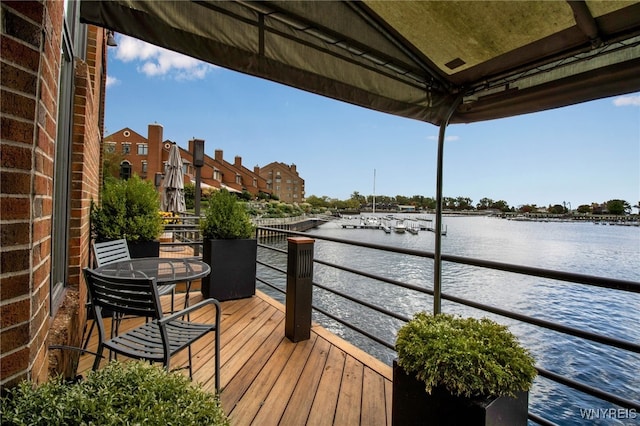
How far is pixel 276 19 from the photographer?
132 centimetres

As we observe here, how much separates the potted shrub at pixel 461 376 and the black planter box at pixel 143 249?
2.86 meters

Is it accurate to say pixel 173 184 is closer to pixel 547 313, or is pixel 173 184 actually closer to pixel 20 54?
pixel 20 54

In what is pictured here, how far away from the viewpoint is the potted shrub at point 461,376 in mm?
1027

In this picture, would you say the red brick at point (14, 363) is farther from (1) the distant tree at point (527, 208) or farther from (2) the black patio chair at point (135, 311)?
(1) the distant tree at point (527, 208)

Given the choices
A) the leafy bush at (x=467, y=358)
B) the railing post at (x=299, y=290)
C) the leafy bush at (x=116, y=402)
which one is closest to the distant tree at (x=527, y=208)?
the railing post at (x=299, y=290)

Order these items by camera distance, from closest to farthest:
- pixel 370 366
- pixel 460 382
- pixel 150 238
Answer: pixel 460 382 < pixel 370 366 < pixel 150 238

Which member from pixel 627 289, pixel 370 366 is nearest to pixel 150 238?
pixel 370 366

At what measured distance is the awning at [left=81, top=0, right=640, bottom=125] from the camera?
1.11 m

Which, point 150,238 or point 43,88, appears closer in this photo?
point 43,88

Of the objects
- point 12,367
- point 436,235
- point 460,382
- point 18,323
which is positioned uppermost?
point 436,235

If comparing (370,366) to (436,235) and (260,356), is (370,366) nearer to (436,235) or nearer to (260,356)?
(260,356)

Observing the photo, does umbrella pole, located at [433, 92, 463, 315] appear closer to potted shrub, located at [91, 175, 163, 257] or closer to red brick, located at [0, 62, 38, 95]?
red brick, located at [0, 62, 38, 95]

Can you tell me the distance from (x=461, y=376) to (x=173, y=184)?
8.41 metres

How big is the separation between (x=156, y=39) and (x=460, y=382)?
1.58 m
